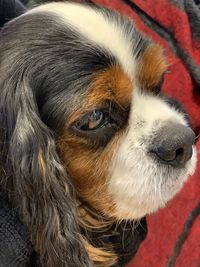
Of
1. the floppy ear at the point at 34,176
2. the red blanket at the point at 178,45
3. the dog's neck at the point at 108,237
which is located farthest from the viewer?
the red blanket at the point at 178,45

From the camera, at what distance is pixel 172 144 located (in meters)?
1.01

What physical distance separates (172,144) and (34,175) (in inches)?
10.1

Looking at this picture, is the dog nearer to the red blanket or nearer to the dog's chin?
the dog's chin

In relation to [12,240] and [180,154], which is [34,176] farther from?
[180,154]

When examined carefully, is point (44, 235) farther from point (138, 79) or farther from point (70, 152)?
point (138, 79)

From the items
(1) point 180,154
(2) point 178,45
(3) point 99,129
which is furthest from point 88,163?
(2) point 178,45

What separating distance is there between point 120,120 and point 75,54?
5.9 inches

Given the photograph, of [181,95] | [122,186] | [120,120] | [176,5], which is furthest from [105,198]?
[176,5]

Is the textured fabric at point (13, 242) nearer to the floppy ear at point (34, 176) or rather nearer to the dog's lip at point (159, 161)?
the floppy ear at point (34, 176)

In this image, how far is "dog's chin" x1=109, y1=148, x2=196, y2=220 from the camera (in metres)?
1.04

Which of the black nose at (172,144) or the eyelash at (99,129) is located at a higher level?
the eyelash at (99,129)

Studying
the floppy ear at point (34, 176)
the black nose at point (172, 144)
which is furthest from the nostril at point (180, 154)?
the floppy ear at point (34, 176)

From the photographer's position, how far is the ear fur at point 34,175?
0.99 m

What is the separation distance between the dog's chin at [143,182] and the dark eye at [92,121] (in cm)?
9
